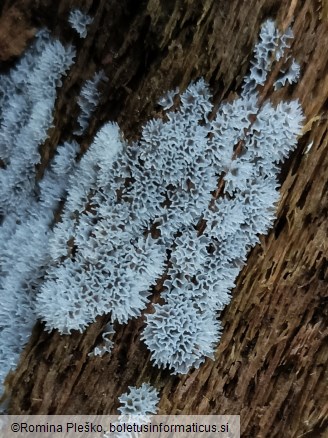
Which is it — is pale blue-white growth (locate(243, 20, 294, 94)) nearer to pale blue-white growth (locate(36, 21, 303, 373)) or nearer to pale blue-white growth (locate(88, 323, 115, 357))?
pale blue-white growth (locate(36, 21, 303, 373))

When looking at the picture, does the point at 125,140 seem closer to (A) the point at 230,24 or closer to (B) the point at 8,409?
(A) the point at 230,24

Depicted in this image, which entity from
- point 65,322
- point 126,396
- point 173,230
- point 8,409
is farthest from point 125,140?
point 8,409

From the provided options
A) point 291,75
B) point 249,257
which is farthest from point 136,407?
point 291,75

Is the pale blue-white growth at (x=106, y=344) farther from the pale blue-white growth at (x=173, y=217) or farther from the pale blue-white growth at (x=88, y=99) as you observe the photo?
the pale blue-white growth at (x=88, y=99)

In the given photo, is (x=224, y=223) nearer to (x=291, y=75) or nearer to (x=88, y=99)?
(x=291, y=75)

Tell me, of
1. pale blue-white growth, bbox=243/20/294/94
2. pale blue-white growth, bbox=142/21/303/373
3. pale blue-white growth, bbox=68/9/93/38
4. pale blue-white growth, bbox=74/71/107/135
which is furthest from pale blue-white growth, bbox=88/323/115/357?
pale blue-white growth, bbox=68/9/93/38
